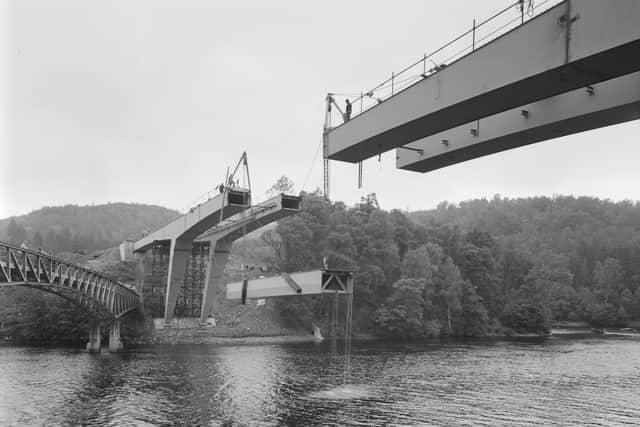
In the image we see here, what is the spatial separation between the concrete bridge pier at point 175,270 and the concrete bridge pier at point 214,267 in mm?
2583

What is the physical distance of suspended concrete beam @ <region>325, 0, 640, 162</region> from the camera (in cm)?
852

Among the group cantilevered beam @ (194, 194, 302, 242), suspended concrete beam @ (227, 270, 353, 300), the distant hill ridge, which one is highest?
the distant hill ridge

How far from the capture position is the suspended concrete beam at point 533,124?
1126 cm

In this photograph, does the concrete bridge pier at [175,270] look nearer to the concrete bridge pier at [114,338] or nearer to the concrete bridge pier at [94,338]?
the concrete bridge pier at [114,338]

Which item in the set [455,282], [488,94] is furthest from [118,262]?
[488,94]

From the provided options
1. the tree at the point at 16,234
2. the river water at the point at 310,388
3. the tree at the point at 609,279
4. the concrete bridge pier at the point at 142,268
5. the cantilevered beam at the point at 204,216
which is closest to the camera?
the river water at the point at 310,388

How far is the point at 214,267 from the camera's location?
Result: 53250 mm

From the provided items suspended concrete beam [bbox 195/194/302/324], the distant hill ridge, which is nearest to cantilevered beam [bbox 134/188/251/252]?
suspended concrete beam [bbox 195/194/302/324]

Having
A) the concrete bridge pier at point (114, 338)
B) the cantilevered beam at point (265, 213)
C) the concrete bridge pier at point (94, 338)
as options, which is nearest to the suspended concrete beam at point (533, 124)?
the cantilevered beam at point (265, 213)

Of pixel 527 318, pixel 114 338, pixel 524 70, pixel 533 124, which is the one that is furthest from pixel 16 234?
pixel 524 70

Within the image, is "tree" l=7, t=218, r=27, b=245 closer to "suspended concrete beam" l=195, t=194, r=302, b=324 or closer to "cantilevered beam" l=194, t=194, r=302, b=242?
"suspended concrete beam" l=195, t=194, r=302, b=324

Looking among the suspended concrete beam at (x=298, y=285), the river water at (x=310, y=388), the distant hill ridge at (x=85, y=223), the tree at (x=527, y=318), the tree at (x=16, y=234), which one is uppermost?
the distant hill ridge at (x=85, y=223)

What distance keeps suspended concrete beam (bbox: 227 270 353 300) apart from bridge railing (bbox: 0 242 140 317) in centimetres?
1249

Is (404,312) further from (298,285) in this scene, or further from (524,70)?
(524,70)
